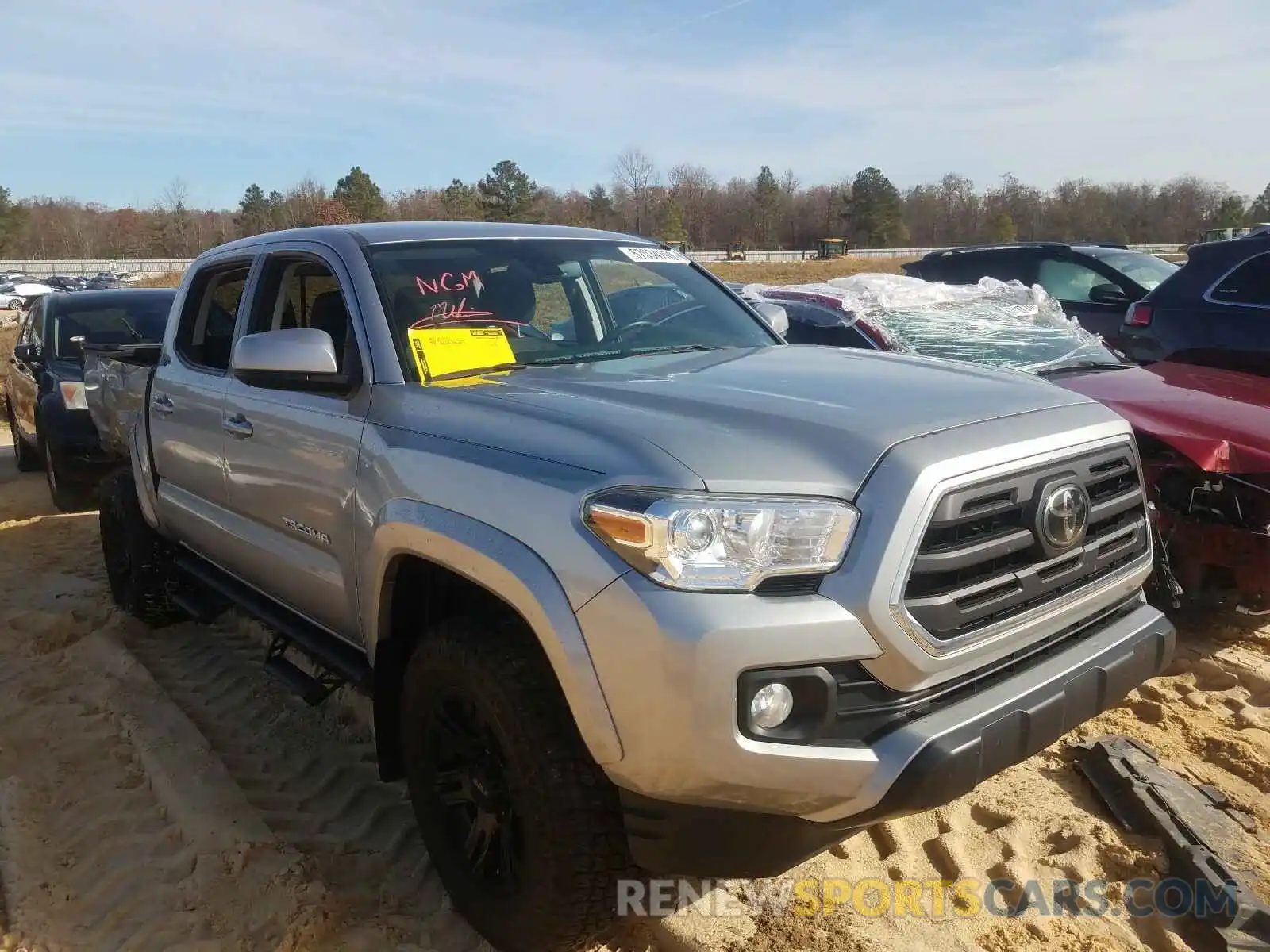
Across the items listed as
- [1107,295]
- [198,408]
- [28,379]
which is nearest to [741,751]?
[198,408]

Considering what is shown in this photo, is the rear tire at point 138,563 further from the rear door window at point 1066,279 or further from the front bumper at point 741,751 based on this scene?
the rear door window at point 1066,279

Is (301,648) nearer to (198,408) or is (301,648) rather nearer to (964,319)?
(198,408)

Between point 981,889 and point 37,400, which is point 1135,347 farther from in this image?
point 37,400

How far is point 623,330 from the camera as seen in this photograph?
11.5 ft

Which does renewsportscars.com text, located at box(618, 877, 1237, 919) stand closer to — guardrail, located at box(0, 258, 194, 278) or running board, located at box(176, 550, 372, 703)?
running board, located at box(176, 550, 372, 703)

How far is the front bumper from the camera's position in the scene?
1.93 m

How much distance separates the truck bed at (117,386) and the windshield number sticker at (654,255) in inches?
98.3

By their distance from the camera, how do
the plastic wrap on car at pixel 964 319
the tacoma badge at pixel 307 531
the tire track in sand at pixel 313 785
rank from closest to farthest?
the tire track in sand at pixel 313 785
the tacoma badge at pixel 307 531
the plastic wrap on car at pixel 964 319

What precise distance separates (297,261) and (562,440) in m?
1.89

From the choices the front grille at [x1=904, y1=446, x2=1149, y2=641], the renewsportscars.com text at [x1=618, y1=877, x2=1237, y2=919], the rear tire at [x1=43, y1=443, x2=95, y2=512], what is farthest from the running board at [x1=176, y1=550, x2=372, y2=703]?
the rear tire at [x1=43, y1=443, x2=95, y2=512]

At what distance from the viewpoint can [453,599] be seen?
8.87 feet

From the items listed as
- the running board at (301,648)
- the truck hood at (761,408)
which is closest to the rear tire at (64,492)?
the running board at (301,648)

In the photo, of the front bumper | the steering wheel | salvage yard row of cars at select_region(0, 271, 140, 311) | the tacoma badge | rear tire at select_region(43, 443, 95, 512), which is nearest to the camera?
the front bumper

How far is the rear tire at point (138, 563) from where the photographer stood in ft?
16.2
